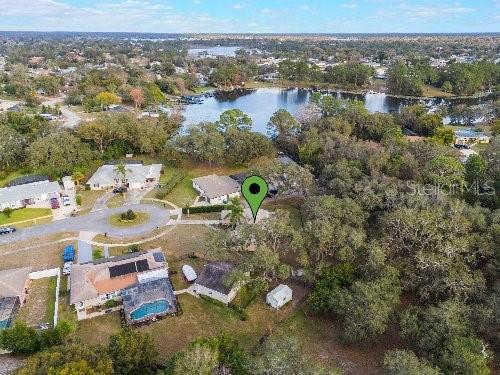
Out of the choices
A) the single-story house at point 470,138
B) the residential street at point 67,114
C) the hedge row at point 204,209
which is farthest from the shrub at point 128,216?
the single-story house at point 470,138

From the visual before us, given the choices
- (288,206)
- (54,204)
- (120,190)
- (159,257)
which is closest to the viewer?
(159,257)

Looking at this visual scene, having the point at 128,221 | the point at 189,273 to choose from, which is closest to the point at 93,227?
the point at 128,221

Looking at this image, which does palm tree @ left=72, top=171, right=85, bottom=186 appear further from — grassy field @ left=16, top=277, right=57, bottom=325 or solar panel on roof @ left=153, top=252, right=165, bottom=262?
solar panel on roof @ left=153, top=252, right=165, bottom=262

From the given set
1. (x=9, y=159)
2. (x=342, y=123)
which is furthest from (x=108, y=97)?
(x=342, y=123)

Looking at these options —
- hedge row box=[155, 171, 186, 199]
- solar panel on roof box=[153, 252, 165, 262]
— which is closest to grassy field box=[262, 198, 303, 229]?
hedge row box=[155, 171, 186, 199]

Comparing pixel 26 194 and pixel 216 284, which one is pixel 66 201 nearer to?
pixel 26 194

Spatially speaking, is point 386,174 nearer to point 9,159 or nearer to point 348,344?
point 348,344

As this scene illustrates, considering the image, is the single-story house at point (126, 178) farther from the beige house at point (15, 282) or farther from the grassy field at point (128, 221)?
the beige house at point (15, 282)
